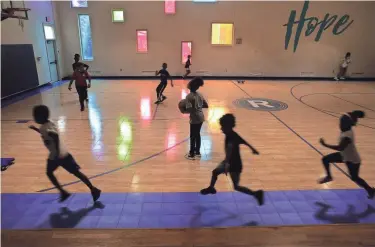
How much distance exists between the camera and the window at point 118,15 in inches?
539

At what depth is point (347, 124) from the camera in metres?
3.35

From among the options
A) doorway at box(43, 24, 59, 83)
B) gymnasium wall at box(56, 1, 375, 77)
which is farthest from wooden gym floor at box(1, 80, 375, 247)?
gymnasium wall at box(56, 1, 375, 77)

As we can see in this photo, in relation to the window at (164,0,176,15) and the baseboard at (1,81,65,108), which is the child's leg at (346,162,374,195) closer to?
the baseboard at (1,81,65,108)

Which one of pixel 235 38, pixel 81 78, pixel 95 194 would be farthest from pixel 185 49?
pixel 95 194

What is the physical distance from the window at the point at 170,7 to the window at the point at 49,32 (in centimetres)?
526

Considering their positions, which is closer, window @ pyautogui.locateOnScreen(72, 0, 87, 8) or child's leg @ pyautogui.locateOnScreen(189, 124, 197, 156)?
child's leg @ pyautogui.locateOnScreen(189, 124, 197, 156)

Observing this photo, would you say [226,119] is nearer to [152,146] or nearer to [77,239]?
[77,239]

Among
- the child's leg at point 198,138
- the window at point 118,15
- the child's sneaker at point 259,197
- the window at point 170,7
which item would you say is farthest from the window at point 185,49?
the child's sneaker at point 259,197

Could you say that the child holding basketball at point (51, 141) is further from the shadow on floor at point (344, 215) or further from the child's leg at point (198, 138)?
the shadow on floor at point (344, 215)

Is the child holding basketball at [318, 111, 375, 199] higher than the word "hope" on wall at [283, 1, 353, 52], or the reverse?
the word "hope" on wall at [283, 1, 353, 52]

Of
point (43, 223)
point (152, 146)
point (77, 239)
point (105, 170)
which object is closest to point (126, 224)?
point (77, 239)

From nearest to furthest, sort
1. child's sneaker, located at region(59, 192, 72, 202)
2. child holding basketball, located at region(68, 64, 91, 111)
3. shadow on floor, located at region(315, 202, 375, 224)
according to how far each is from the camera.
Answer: shadow on floor, located at region(315, 202, 375, 224)
child's sneaker, located at region(59, 192, 72, 202)
child holding basketball, located at region(68, 64, 91, 111)

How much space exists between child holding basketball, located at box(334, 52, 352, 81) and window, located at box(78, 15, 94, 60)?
12.4 m

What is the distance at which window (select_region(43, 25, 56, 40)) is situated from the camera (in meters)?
12.4
